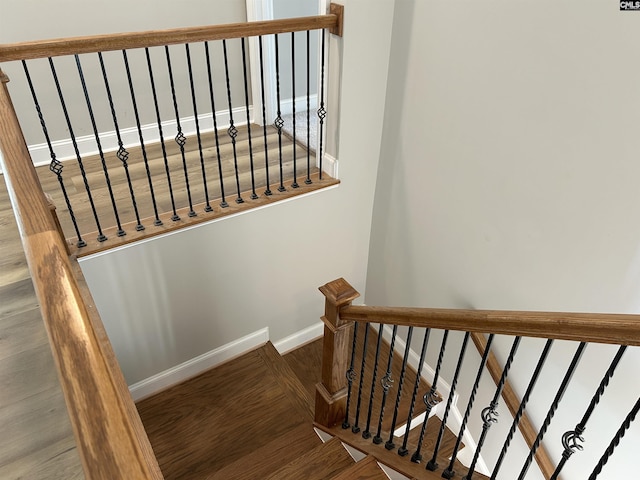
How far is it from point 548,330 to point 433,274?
2.02 m

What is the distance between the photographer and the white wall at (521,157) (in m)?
2.02

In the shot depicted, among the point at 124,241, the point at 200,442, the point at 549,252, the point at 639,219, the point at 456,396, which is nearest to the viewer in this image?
the point at 639,219

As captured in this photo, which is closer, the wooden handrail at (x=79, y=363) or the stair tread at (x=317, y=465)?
the wooden handrail at (x=79, y=363)

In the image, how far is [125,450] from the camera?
28.4 inches

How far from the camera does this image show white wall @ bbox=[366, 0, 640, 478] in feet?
6.61

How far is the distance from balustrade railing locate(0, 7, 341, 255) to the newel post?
109cm

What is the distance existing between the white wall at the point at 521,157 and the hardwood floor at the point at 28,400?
2.14 metres

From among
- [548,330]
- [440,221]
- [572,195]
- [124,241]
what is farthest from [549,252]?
[124,241]

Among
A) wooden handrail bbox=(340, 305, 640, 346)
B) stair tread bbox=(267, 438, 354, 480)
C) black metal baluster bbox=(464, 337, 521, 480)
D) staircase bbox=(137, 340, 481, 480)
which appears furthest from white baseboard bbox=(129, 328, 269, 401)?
black metal baluster bbox=(464, 337, 521, 480)

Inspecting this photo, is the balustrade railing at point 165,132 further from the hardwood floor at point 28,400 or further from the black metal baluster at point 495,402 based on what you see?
the black metal baluster at point 495,402

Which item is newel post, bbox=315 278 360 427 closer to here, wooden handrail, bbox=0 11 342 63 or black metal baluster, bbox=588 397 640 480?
black metal baluster, bbox=588 397 640 480

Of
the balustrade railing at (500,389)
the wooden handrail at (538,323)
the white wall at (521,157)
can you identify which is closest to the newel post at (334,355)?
the balustrade railing at (500,389)

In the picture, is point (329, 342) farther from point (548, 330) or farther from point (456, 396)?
point (456, 396)

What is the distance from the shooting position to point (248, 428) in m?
3.03
